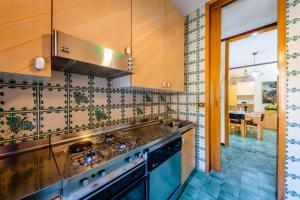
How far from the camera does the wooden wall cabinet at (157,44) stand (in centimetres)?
118

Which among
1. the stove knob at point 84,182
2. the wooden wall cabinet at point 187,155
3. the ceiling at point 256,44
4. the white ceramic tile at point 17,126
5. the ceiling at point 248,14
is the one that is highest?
the ceiling at point 256,44

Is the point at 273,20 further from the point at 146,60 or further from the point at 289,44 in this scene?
the point at 146,60

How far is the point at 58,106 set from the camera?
40.2 inches

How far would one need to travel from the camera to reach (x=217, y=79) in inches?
74.5

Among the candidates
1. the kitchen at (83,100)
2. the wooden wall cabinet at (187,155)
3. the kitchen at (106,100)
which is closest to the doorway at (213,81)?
the kitchen at (106,100)

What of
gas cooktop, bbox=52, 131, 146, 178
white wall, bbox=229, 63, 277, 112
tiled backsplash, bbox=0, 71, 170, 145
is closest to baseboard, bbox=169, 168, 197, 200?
gas cooktop, bbox=52, 131, 146, 178

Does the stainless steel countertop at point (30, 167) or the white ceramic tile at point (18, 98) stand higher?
the white ceramic tile at point (18, 98)

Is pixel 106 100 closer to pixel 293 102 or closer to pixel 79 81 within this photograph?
pixel 79 81

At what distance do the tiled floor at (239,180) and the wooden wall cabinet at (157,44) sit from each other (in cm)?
131

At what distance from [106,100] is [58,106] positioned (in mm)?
422

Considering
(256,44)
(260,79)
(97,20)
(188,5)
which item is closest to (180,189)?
(97,20)

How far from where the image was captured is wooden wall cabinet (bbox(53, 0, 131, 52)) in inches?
29.5

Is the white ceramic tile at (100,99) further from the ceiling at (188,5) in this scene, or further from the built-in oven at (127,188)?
the ceiling at (188,5)

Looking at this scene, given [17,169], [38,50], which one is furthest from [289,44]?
[17,169]
